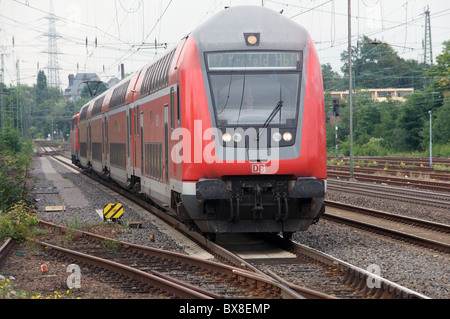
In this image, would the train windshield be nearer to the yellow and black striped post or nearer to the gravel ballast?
the gravel ballast

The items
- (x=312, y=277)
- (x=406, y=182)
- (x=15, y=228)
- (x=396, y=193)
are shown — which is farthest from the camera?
(x=406, y=182)

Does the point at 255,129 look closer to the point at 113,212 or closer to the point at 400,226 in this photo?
the point at 400,226

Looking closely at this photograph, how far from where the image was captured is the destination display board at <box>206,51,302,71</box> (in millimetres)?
10680

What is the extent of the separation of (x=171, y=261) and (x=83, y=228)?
4.80 metres

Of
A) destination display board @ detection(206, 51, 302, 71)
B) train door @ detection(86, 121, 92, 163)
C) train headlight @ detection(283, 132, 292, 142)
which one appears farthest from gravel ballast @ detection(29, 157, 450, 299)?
train door @ detection(86, 121, 92, 163)

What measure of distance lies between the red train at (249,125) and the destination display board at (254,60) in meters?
0.02

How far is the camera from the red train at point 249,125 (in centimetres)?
1039

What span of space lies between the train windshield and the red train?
2cm

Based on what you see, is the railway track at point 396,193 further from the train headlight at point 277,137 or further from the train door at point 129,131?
the train headlight at point 277,137

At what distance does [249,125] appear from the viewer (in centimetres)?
1045

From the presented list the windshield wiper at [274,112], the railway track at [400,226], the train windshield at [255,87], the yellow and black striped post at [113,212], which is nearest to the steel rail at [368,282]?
the windshield wiper at [274,112]

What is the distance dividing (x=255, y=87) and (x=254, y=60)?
477mm

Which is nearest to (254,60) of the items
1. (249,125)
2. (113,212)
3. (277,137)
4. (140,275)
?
(249,125)
